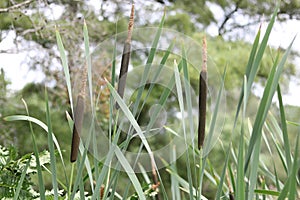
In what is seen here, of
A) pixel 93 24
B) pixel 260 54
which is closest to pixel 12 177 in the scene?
pixel 260 54

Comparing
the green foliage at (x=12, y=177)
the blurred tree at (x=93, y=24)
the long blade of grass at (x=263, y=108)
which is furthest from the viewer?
the blurred tree at (x=93, y=24)

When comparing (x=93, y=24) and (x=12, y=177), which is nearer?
(x=12, y=177)

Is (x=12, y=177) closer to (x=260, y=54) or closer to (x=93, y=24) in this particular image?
(x=260, y=54)

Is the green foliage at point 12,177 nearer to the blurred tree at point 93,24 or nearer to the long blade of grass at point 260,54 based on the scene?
the long blade of grass at point 260,54

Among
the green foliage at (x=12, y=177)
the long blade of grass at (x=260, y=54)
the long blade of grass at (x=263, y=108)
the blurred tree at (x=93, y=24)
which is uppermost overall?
the long blade of grass at (x=260, y=54)

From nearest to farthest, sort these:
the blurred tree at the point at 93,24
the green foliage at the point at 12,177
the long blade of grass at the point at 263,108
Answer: the long blade of grass at the point at 263,108 < the green foliage at the point at 12,177 < the blurred tree at the point at 93,24

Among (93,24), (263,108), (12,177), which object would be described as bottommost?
(93,24)

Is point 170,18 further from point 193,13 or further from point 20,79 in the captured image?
point 20,79

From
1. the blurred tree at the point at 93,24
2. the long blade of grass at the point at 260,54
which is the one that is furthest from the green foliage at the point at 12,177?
the blurred tree at the point at 93,24

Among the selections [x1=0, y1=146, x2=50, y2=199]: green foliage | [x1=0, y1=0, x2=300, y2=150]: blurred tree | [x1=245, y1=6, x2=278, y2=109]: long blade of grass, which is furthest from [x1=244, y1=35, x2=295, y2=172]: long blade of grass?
[x1=0, y1=0, x2=300, y2=150]: blurred tree

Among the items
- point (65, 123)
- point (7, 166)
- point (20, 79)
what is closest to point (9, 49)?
point (20, 79)

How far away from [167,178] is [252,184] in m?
4.10

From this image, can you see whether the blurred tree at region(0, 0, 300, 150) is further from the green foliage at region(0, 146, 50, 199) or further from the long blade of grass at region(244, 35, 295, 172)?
the long blade of grass at region(244, 35, 295, 172)

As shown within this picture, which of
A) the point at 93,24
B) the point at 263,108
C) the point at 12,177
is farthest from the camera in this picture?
the point at 93,24
